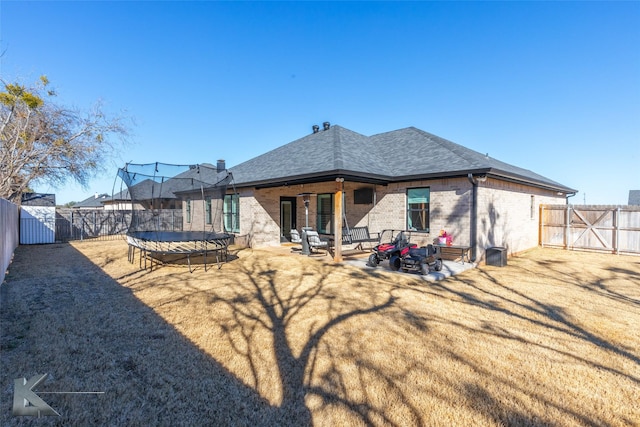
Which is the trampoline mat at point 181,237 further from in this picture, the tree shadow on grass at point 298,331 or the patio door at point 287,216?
the patio door at point 287,216

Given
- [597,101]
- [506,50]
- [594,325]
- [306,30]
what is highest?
[306,30]

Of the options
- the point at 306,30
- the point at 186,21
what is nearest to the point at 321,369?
the point at 186,21

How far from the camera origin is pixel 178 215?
19766mm

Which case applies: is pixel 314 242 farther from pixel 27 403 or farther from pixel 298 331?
pixel 27 403

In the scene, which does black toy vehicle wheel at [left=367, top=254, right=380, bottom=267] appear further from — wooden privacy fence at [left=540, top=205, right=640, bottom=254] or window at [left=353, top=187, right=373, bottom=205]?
wooden privacy fence at [left=540, top=205, right=640, bottom=254]

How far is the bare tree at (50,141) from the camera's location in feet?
44.4

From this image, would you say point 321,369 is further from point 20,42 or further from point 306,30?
point 20,42

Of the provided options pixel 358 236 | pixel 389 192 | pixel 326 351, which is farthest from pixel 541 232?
pixel 326 351

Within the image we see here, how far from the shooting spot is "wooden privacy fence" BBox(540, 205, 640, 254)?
10.8m

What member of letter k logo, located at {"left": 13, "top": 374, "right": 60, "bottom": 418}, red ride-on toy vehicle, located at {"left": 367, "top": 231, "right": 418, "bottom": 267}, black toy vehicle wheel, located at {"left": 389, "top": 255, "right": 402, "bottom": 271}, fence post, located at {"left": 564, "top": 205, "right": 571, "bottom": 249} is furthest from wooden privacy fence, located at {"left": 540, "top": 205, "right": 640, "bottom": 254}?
letter k logo, located at {"left": 13, "top": 374, "right": 60, "bottom": 418}

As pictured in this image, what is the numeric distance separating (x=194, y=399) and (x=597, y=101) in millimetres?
16896

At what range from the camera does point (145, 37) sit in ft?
35.2

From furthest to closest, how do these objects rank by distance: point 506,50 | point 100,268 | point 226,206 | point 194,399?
point 226,206 → point 506,50 → point 100,268 → point 194,399

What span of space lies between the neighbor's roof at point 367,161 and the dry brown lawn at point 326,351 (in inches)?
144
